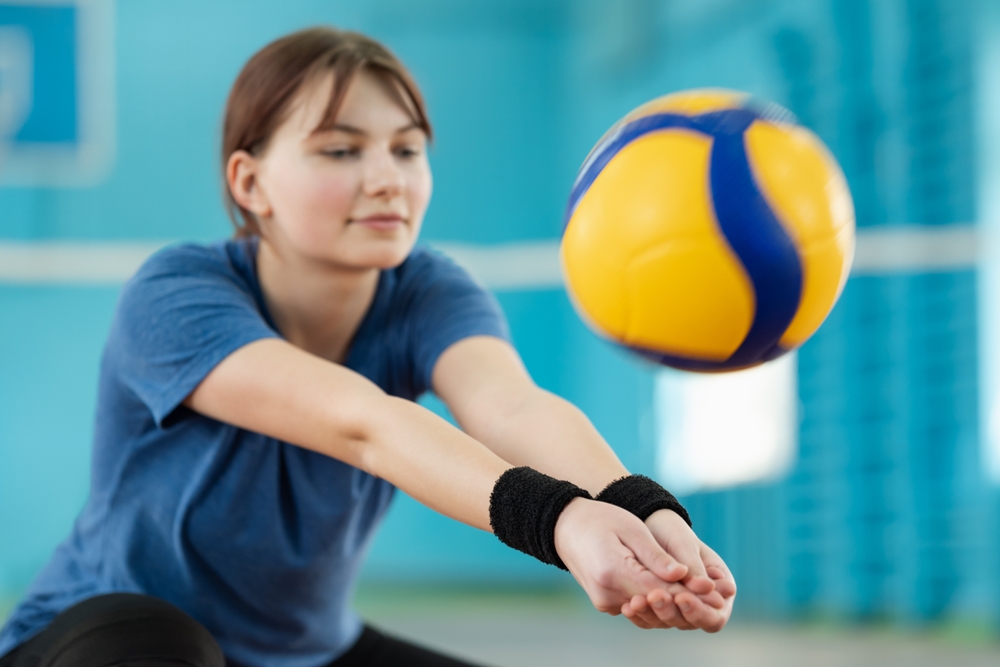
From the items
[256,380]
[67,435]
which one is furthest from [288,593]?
[67,435]

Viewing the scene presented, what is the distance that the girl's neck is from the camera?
149 centimetres

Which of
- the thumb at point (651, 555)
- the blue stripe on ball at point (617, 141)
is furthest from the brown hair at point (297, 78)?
the thumb at point (651, 555)

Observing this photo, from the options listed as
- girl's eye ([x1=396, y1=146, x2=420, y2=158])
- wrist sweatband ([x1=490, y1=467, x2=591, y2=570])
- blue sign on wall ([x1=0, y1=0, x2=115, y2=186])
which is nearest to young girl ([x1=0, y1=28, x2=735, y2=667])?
girl's eye ([x1=396, y1=146, x2=420, y2=158])

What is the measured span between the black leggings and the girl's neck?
1.40 feet

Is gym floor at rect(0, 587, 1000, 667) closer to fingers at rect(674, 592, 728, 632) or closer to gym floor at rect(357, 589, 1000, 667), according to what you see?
gym floor at rect(357, 589, 1000, 667)

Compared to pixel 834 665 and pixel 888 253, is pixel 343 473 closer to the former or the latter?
pixel 834 665

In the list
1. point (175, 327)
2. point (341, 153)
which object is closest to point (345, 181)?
point (341, 153)

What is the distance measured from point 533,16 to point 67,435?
3.21 meters

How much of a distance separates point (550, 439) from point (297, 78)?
2.01 ft

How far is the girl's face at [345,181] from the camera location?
4.64 ft

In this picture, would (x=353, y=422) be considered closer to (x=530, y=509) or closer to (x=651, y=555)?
(x=530, y=509)

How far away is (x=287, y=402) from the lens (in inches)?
46.9

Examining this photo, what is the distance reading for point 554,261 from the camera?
5.45 m

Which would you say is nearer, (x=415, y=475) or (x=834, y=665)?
(x=415, y=475)
